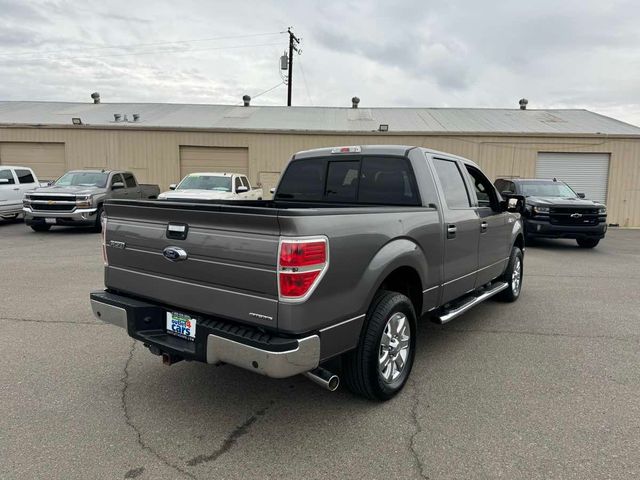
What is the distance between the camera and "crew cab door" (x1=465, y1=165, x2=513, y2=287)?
4.93 meters

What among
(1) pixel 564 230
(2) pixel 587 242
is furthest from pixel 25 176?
(2) pixel 587 242

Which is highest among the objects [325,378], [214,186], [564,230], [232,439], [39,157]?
[39,157]

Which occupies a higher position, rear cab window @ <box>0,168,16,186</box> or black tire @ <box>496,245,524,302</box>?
rear cab window @ <box>0,168,16,186</box>

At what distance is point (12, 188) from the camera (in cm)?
1450

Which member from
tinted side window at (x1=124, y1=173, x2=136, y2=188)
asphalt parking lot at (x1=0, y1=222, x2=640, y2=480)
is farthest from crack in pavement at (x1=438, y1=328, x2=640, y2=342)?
tinted side window at (x1=124, y1=173, x2=136, y2=188)

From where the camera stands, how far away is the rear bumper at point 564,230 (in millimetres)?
11312

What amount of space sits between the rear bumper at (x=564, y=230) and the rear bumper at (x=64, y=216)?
470 inches

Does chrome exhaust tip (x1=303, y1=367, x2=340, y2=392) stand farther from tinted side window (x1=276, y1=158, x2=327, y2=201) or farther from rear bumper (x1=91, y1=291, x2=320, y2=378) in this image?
tinted side window (x1=276, y1=158, x2=327, y2=201)

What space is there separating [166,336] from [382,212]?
5.82 ft

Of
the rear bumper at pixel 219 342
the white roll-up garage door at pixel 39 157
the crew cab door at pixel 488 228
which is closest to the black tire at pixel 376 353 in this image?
the rear bumper at pixel 219 342

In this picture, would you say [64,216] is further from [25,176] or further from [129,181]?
[25,176]

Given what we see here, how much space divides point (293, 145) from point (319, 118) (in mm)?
3800

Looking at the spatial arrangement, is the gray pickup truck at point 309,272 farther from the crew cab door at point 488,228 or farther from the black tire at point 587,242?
the black tire at point 587,242

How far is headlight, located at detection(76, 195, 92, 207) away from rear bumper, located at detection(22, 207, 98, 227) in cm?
14
